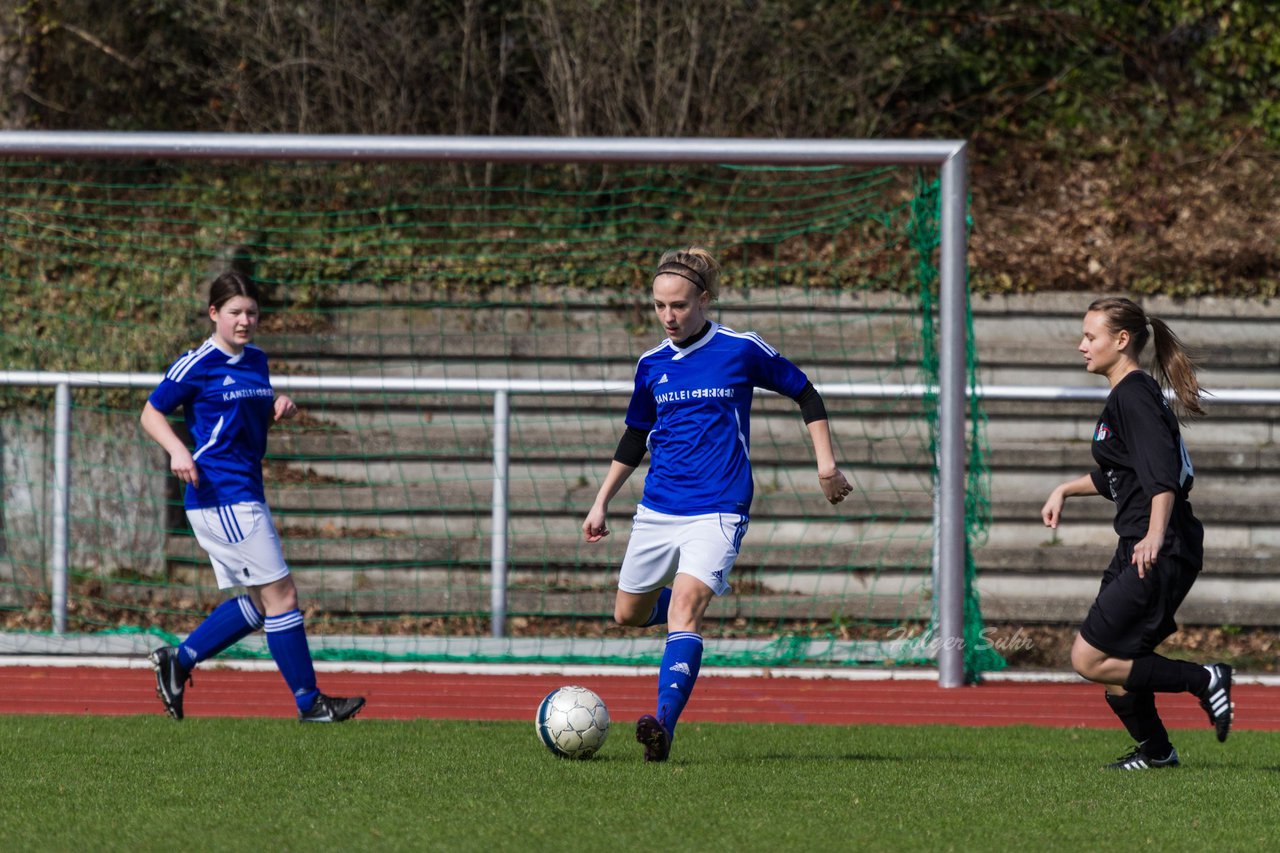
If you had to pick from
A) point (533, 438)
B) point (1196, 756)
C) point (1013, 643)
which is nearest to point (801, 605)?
point (1013, 643)

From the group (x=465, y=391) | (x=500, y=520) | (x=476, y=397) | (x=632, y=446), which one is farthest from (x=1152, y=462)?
(x=476, y=397)

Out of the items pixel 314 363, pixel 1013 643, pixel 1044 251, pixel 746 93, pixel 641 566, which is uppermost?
pixel 746 93

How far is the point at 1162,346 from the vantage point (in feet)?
16.2

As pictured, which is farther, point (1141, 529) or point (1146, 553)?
point (1141, 529)

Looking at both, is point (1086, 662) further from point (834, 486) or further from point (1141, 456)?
point (834, 486)

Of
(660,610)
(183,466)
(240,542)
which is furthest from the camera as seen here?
(240,542)

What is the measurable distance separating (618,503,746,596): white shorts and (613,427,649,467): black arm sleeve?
21 cm

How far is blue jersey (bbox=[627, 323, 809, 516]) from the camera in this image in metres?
5.05

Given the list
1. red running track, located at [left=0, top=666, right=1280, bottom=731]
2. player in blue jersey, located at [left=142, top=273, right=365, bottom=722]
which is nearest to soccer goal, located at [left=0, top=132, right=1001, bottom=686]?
red running track, located at [left=0, top=666, right=1280, bottom=731]

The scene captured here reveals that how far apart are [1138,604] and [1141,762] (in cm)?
64

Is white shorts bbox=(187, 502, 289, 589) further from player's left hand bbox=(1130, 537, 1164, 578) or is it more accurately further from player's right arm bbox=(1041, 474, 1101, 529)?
player's left hand bbox=(1130, 537, 1164, 578)

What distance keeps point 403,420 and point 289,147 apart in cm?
297

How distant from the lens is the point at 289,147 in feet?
24.1

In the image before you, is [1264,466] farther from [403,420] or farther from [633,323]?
[403,420]
